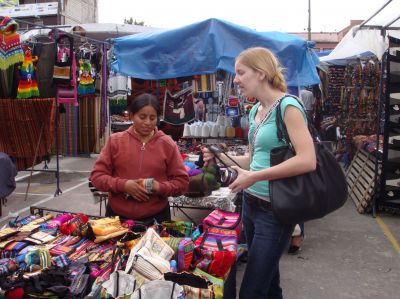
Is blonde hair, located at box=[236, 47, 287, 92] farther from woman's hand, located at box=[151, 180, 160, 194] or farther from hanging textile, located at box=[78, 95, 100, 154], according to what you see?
hanging textile, located at box=[78, 95, 100, 154]

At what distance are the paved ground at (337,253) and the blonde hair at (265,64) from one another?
231cm

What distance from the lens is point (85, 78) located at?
9266mm

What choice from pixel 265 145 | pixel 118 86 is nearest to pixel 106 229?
pixel 265 145

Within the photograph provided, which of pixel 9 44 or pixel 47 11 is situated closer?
pixel 9 44

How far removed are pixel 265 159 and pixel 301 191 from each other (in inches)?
9.8

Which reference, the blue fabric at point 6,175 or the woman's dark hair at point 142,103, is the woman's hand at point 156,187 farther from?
the blue fabric at point 6,175

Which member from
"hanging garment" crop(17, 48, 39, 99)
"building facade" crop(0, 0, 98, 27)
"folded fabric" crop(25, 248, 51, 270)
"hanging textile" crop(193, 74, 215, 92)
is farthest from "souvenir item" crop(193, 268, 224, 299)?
"building facade" crop(0, 0, 98, 27)

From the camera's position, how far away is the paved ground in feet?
12.5

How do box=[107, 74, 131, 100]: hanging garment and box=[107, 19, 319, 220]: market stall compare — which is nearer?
box=[107, 19, 319, 220]: market stall

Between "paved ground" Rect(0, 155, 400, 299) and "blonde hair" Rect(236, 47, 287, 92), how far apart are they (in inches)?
91.0

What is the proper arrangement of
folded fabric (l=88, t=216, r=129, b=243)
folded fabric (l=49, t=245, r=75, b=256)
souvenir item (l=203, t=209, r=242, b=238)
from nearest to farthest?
folded fabric (l=49, t=245, r=75, b=256) → folded fabric (l=88, t=216, r=129, b=243) → souvenir item (l=203, t=209, r=242, b=238)

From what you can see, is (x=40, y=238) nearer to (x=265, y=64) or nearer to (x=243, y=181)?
(x=243, y=181)

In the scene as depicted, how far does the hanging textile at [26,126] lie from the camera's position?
6.21 meters

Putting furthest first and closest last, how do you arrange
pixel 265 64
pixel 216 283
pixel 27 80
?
pixel 27 80 → pixel 216 283 → pixel 265 64
